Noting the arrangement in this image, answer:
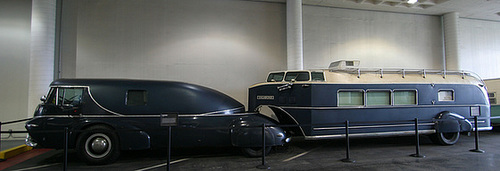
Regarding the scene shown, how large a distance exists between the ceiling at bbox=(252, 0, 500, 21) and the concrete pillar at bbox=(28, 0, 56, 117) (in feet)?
30.1

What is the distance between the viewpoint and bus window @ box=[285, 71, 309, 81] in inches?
268

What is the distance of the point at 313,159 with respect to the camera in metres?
5.96

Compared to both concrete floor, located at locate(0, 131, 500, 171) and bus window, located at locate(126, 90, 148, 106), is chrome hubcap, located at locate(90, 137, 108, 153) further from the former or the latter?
bus window, located at locate(126, 90, 148, 106)

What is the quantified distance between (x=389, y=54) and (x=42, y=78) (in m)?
15.1

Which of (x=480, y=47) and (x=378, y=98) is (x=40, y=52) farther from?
(x=480, y=47)

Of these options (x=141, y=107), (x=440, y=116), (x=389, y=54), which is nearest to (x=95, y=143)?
(x=141, y=107)

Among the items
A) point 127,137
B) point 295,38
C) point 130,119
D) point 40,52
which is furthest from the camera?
point 295,38

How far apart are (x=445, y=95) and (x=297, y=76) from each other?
4.69 metres

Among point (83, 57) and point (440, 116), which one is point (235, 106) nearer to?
point (440, 116)

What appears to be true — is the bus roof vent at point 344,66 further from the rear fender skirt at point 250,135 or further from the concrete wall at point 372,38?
the concrete wall at point 372,38

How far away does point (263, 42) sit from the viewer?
1171 cm

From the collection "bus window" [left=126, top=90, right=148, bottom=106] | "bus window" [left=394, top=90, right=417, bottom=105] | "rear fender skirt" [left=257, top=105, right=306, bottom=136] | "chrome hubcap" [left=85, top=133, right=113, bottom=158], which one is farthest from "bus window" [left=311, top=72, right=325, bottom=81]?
"chrome hubcap" [left=85, top=133, right=113, bottom=158]

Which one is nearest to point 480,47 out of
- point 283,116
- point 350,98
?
point 350,98

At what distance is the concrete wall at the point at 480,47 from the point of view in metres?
14.1
